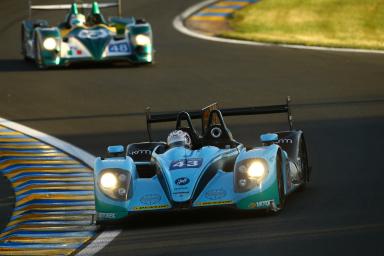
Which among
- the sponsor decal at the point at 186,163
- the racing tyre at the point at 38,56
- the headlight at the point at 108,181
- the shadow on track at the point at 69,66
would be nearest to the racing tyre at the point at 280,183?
the sponsor decal at the point at 186,163

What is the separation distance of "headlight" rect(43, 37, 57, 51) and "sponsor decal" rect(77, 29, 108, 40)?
487 mm

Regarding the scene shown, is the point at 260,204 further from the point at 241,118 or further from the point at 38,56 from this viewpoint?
the point at 38,56

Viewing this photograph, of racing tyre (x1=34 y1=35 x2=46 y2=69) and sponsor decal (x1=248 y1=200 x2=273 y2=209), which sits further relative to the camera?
racing tyre (x1=34 y1=35 x2=46 y2=69)

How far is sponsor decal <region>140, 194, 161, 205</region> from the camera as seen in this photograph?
1047 cm

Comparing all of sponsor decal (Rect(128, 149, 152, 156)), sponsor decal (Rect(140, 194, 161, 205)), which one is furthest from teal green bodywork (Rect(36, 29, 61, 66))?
sponsor decal (Rect(140, 194, 161, 205))

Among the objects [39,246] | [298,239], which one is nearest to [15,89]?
[39,246]

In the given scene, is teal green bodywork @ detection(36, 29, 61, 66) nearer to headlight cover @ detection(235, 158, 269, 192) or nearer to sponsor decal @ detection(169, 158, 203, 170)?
sponsor decal @ detection(169, 158, 203, 170)

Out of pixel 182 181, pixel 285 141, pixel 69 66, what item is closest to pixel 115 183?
pixel 182 181

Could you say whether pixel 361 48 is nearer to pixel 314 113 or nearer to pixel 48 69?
pixel 48 69

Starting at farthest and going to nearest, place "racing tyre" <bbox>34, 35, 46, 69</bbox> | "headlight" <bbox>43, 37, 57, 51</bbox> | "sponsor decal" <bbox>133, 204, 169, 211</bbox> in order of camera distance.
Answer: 1. "racing tyre" <bbox>34, 35, 46, 69</bbox>
2. "headlight" <bbox>43, 37, 57, 51</bbox>
3. "sponsor decal" <bbox>133, 204, 169, 211</bbox>

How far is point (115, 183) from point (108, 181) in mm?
86

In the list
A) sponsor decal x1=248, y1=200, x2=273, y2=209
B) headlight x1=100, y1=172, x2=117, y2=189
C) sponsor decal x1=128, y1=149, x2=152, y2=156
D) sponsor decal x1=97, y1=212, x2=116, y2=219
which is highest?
sponsor decal x1=128, y1=149, x2=152, y2=156

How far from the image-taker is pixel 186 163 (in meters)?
10.7

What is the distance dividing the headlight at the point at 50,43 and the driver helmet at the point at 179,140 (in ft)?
39.8
